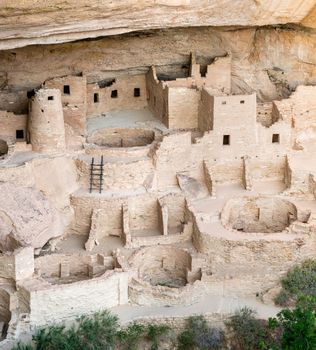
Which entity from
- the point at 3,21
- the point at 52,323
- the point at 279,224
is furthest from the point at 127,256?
the point at 3,21

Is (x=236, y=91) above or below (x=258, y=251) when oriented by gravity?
above

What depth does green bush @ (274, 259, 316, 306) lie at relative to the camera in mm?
13102

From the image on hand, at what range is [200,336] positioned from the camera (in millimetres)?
12555

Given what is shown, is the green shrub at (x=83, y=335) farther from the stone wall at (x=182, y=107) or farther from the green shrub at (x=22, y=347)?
the stone wall at (x=182, y=107)

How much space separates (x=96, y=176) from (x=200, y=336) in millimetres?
3828

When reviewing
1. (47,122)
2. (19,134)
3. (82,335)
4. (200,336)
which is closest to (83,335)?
(82,335)

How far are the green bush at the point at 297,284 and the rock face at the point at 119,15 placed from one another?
4597 mm

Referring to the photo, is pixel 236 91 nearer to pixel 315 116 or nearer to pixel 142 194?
pixel 315 116

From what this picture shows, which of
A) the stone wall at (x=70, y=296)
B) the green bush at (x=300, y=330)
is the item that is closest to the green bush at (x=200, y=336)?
the stone wall at (x=70, y=296)

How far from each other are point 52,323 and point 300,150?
6.67 m

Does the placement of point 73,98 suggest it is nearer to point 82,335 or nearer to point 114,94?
point 114,94

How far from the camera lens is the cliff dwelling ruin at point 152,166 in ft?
43.3

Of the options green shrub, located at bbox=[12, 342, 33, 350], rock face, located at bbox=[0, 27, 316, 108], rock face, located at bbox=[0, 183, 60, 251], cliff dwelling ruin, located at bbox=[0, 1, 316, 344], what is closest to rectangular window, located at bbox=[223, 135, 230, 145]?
cliff dwelling ruin, located at bbox=[0, 1, 316, 344]

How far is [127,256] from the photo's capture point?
543 inches
